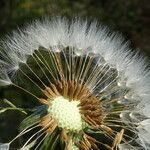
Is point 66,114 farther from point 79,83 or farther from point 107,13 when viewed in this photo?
point 107,13

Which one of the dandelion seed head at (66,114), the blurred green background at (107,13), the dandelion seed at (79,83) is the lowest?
the dandelion seed head at (66,114)

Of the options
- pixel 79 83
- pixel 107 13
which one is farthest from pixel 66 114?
pixel 107 13

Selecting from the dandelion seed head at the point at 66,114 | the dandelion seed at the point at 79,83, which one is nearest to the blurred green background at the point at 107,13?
the dandelion seed at the point at 79,83

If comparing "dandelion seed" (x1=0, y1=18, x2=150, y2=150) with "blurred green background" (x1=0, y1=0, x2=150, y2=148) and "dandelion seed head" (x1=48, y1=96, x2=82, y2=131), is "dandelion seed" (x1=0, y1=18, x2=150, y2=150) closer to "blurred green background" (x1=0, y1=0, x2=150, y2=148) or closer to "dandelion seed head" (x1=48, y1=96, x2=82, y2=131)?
"dandelion seed head" (x1=48, y1=96, x2=82, y2=131)

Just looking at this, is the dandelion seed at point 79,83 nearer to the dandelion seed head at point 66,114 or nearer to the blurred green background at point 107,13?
the dandelion seed head at point 66,114

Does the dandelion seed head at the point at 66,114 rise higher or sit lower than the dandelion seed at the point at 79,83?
lower

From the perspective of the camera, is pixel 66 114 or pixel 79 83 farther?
pixel 79 83

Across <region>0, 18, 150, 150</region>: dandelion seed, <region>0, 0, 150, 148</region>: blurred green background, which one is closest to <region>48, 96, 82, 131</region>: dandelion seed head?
<region>0, 18, 150, 150</region>: dandelion seed

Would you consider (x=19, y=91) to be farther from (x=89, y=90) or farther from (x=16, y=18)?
(x=16, y=18)

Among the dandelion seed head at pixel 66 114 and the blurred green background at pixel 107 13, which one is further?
the blurred green background at pixel 107 13
